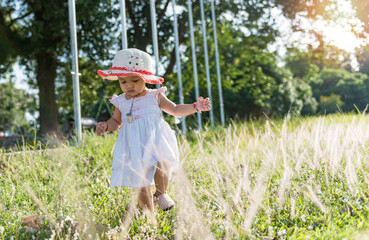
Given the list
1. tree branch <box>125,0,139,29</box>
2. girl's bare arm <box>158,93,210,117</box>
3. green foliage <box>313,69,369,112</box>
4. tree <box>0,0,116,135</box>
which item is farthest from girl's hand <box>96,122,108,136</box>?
green foliage <box>313,69,369,112</box>

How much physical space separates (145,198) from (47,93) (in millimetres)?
9207

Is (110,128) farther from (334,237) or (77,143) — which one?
(77,143)

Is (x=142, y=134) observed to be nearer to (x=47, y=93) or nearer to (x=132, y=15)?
(x=47, y=93)

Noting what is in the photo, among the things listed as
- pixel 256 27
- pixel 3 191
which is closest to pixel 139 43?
pixel 256 27

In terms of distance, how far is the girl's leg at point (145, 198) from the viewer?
2.71 m

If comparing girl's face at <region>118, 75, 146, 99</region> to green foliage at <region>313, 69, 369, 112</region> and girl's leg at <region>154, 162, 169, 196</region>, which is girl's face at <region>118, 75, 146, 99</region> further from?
green foliage at <region>313, 69, 369, 112</region>

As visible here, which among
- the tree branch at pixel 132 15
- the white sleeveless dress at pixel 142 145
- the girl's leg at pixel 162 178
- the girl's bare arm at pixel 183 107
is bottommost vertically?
the girl's leg at pixel 162 178

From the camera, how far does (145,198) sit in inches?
108

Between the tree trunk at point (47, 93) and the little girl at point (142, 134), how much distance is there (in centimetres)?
844

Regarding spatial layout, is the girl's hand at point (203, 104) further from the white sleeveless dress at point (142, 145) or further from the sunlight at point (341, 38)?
the sunlight at point (341, 38)

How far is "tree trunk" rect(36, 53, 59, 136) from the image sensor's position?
35.9 ft

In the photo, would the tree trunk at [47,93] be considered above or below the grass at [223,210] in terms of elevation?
above

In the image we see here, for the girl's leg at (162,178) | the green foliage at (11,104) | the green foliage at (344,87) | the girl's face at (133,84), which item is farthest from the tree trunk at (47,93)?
the green foliage at (344,87)

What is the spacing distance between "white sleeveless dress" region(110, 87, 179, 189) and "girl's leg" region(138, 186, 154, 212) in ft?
0.20
